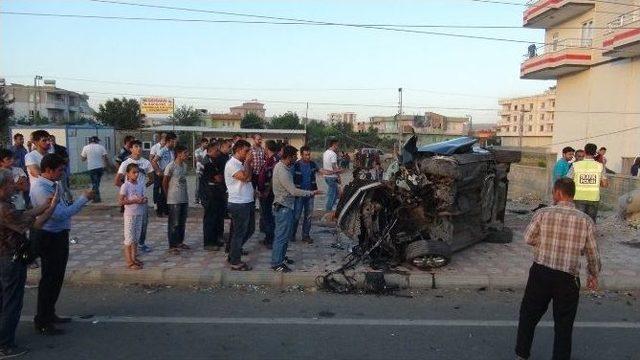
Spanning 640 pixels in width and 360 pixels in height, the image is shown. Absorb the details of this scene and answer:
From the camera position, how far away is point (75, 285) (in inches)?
251

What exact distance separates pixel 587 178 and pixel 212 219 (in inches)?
259

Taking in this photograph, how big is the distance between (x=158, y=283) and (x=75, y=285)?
3.37ft

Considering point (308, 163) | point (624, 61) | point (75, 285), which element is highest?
point (624, 61)

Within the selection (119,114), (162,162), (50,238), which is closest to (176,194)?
(162,162)

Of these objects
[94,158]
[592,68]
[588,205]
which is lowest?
[588,205]

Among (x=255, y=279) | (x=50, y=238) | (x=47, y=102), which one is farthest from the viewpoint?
(x=47, y=102)

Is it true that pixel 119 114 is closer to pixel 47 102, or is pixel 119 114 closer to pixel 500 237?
pixel 47 102

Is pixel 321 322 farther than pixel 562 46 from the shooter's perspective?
No

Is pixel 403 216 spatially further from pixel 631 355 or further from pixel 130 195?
pixel 130 195

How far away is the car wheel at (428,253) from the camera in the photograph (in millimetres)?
6805

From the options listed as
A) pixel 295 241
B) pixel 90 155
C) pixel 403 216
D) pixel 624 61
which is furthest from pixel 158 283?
pixel 624 61

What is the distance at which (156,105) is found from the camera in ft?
183

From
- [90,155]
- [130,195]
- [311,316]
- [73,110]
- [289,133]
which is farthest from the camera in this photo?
[73,110]

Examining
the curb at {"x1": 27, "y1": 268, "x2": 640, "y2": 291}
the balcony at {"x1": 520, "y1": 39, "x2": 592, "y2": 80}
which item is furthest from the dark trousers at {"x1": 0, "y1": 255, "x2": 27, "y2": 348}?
the balcony at {"x1": 520, "y1": 39, "x2": 592, "y2": 80}
